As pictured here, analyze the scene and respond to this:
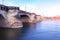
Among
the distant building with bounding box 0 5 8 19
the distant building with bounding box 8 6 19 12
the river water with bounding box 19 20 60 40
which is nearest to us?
the river water with bounding box 19 20 60 40

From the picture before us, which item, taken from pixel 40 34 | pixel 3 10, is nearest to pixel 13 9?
pixel 3 10

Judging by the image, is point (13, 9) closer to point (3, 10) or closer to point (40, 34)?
point (3, 10)

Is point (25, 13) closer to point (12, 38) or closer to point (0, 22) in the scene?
point (0, 22)

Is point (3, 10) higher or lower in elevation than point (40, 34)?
higher

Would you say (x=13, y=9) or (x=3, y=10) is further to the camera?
(x=13, y=9)

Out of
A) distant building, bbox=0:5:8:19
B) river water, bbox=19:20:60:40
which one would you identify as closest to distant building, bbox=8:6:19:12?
distant building, bbox=0:5:8:19

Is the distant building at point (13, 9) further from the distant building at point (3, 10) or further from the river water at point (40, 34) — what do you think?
the river water at point (40, 34)

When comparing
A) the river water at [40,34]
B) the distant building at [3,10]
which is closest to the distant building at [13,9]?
the distant building at [3,10]

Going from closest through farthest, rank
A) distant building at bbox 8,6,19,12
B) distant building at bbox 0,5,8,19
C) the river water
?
the river water
distant building at bbox 0,5,8,19
distant building at bbox 8,6,19,12

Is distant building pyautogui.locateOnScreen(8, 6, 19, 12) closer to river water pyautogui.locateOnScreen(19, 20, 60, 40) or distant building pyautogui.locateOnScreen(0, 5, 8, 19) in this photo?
distant building pyautogui.locateOnScreen(0, 5, 8, 19)

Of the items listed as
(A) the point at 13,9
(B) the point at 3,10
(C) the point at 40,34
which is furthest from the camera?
(A) the point at 13,9

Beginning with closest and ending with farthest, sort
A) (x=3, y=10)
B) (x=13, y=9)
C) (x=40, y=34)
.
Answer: (x=40, y=34)
(x=3, y=10)
(x=13, y=9)

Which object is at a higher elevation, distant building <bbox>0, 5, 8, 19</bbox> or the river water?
distant building <bbox>0, 5, 8, 19</bbox>

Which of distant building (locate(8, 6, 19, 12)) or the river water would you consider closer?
the river water
